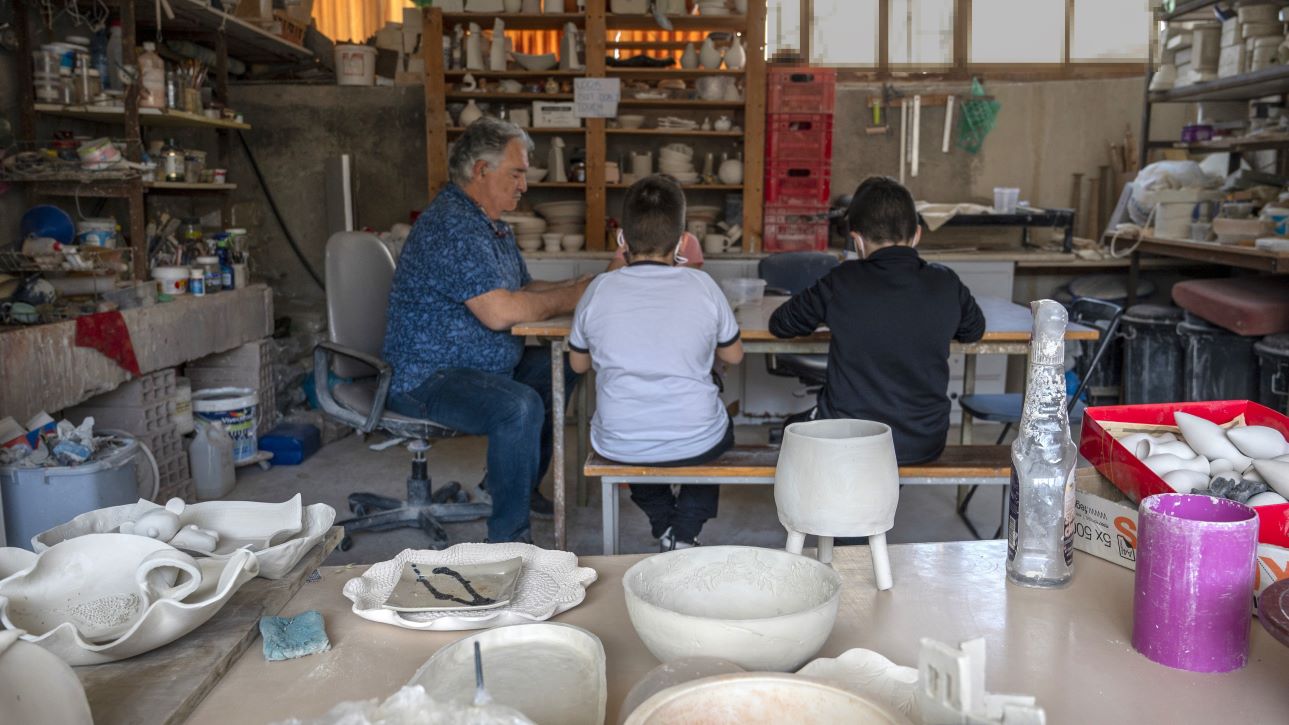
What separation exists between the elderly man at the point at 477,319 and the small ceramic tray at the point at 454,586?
65.0 inches

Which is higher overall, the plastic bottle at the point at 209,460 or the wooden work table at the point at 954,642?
the wooden work table at the point at 954,642

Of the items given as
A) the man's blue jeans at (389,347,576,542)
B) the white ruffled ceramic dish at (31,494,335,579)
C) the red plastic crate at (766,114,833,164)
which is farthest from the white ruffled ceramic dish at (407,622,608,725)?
the red plastic crate at (766,114,833,164)

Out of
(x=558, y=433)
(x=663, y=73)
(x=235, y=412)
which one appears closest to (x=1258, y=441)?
(x=558, y=433)

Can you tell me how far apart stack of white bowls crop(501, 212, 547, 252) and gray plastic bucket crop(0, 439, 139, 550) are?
2.88 metres

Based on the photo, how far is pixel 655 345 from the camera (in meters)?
2.59

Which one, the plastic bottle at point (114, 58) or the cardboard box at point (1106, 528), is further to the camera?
the plastic bottle at point (114, 58)

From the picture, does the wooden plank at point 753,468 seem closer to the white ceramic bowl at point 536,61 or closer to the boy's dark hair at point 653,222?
the boy's dark hair at point 653,222

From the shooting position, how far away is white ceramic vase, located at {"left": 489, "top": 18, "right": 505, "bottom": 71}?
552 centimetres

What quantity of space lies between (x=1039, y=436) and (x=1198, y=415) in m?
0.51

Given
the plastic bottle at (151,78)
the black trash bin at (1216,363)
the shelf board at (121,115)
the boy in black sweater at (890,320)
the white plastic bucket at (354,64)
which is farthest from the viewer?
the white plastic bucket at (354,64)

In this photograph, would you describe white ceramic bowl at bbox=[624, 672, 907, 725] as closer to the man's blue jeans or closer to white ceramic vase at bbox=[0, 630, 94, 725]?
white ceramic vase at bbox=[0, 630, 94, 725]

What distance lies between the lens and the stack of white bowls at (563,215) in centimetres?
571

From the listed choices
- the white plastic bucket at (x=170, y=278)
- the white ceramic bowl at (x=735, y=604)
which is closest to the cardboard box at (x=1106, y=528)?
the white ceramic bowl at (x=735, y=604)

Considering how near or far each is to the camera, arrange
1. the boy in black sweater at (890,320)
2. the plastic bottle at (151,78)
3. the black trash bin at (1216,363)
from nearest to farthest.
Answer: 1. the boy in black sweater at (890,320)
2. the plastic bottle at (151,78)
3. the black trash bin at (1216,363)
